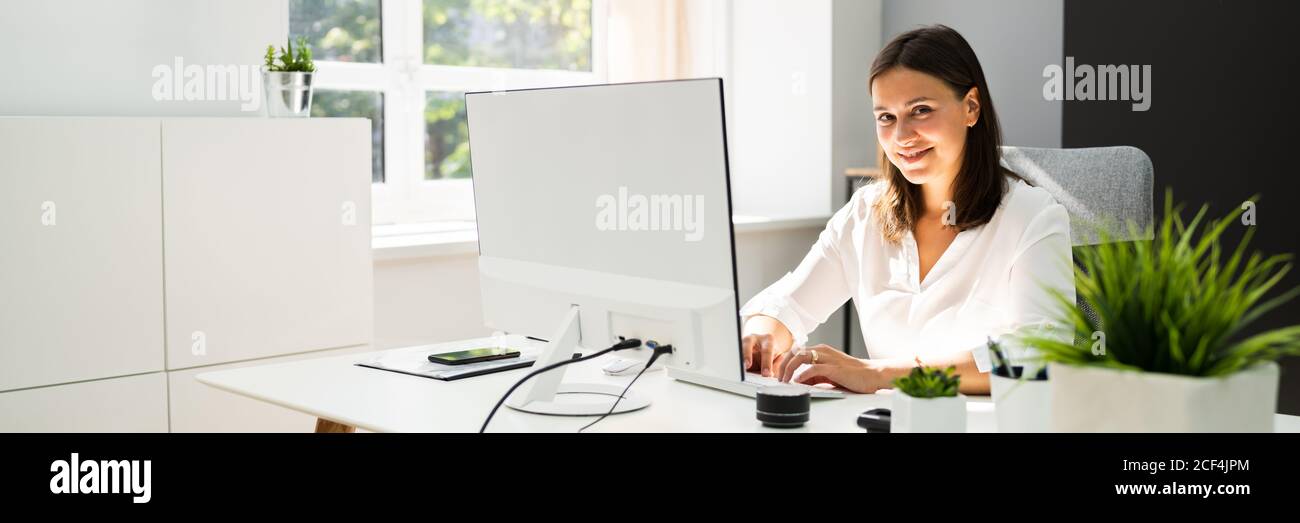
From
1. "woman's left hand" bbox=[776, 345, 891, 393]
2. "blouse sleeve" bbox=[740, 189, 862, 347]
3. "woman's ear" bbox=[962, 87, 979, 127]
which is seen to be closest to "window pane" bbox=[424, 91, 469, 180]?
"blouse sleeve" bbox=[740, 189, 862, 347]

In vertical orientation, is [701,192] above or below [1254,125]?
below

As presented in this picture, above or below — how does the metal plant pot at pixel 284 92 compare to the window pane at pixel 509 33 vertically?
below

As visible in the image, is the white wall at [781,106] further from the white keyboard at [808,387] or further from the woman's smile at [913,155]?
the white keyboard at [808,387]

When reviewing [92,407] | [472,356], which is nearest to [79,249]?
[92,407]

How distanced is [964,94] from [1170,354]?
1.10 m

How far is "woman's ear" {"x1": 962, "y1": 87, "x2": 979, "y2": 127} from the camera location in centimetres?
210

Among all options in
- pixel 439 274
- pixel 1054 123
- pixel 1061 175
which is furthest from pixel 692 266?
pixel 1054 123

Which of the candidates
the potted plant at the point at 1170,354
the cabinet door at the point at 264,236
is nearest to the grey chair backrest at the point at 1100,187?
the potted plant at the point at 1170,354

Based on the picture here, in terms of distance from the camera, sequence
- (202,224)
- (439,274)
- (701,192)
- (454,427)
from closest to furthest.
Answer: (701,192), (454,427), (202,224), (439,274)

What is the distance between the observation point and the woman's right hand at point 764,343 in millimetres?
1980

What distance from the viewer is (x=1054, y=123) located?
3.57 m
